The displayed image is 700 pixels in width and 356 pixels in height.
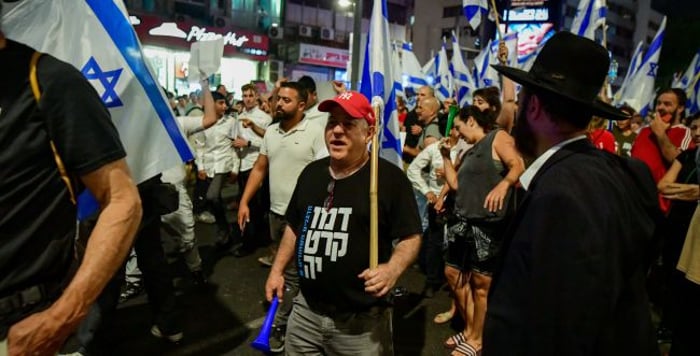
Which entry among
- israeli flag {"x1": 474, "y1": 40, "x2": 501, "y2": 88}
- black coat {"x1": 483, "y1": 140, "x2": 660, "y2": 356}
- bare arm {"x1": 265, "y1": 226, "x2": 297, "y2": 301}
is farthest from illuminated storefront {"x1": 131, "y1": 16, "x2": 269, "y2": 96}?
black coat {"x1": 483, "y1": 140, "x2": 660, "y2": 356}

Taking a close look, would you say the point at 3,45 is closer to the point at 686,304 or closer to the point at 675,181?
the point at 686,304

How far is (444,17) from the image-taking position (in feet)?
213

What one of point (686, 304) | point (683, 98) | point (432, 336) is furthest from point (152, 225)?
point (683, 98)

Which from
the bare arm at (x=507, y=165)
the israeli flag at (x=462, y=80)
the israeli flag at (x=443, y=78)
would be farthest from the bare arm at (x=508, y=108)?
the israeli flag at (x=443, y=78)

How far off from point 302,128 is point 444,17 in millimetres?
64932

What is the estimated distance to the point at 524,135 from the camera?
1.83 metres

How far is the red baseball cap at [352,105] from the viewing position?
2.73 metres

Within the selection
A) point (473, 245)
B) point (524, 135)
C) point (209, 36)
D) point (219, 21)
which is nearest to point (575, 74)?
point (524, 135)

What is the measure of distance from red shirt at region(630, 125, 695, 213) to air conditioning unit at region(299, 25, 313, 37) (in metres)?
33.3

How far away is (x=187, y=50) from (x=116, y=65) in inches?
1143

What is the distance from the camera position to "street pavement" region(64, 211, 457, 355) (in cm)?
411

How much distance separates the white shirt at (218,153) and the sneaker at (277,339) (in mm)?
3732

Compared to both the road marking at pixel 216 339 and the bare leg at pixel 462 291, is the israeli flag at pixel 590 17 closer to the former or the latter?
the bare leg at pixel 462 291

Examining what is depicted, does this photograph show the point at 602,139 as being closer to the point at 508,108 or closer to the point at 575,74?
the point at 508,108
